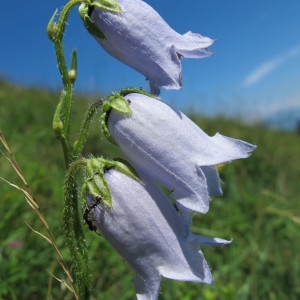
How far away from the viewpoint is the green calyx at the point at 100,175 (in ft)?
5.17

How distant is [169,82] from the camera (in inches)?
64.8

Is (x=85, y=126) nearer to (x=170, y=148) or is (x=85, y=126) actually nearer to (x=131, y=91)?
(x=131, y=91)

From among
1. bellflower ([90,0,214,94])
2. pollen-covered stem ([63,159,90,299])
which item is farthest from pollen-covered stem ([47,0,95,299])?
bellflower ([90,0,214,94])

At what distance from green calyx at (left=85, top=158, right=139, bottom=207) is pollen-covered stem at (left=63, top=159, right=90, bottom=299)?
10cm

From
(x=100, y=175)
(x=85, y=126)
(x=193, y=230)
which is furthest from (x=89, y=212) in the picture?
(x=193, y=230)

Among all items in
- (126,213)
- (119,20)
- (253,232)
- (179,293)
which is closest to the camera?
(126,213)

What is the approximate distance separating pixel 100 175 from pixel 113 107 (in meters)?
0.21

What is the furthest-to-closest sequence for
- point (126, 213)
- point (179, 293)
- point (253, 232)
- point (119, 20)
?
1. point (253, 232)
2. point (179, 293)
3. point (119, 20)
4. point (126, 213)

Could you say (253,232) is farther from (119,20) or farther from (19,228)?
(119,20)

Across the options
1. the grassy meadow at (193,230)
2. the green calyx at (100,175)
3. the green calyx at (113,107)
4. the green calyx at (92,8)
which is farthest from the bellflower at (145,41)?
the grassy meadow at (193,230)

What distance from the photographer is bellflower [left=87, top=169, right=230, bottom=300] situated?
156 centimetres

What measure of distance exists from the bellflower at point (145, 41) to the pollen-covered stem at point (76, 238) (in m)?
0.38

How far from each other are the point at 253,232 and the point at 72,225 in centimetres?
207

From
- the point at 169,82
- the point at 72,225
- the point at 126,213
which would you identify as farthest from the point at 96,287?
the point at 169,82
